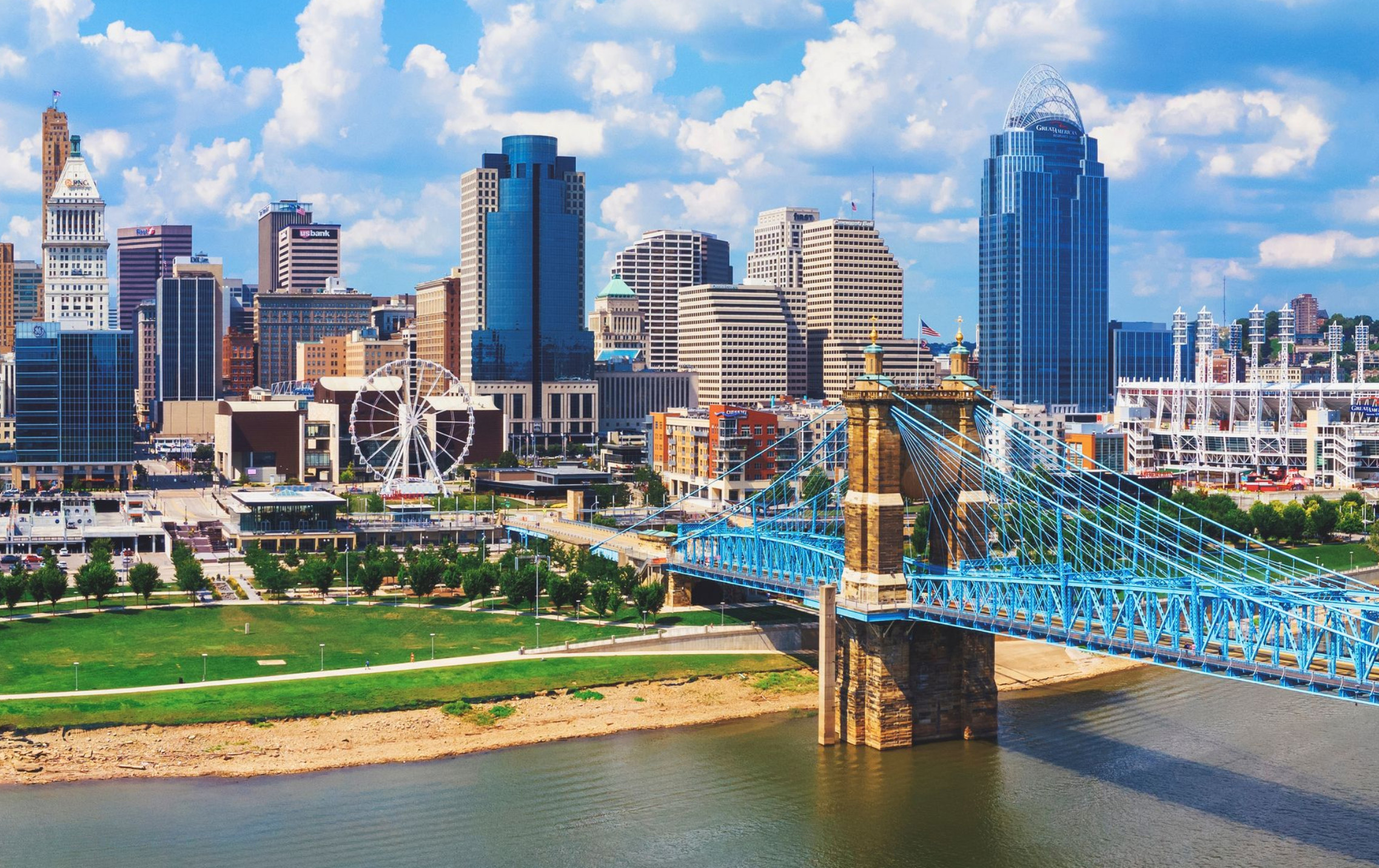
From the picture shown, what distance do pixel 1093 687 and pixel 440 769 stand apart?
39.2 meters

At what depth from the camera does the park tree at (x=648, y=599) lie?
3831 inches

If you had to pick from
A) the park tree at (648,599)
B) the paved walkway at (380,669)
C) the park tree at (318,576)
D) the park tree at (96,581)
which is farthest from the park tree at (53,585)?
the park tree at (648,599)

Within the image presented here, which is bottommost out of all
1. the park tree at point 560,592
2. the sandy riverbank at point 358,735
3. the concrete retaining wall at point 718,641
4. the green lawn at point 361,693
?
the sandy riverbank at point 358,735

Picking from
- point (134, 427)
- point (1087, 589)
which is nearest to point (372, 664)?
point (1087, 589)

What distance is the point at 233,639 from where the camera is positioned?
93.1 meters

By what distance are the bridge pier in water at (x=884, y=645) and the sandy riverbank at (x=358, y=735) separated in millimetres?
8616

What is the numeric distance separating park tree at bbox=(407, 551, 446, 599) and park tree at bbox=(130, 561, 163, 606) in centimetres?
1649

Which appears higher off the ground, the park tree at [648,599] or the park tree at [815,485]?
the park tree at [815,485]

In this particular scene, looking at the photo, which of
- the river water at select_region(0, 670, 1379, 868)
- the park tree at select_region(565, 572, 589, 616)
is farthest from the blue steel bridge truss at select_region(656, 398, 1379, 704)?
the river water at select_region(0, 670, 1379, 868)

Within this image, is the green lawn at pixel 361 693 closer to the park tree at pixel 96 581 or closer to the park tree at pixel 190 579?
the park tree at pixel 96 581

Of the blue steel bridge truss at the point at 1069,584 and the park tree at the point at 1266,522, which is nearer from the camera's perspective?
the blue steel bridge truss at the point at 1069,584

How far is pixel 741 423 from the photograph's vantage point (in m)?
172

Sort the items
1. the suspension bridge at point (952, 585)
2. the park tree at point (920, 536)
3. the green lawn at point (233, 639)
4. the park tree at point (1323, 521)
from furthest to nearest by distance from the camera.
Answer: the park tree at point (1323, 521) < the park tree at point (920, 536) < the green lawn at point (233, 639) < the suspension bridge at point (952, 585)

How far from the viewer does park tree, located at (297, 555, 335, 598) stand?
10750 centimetres
